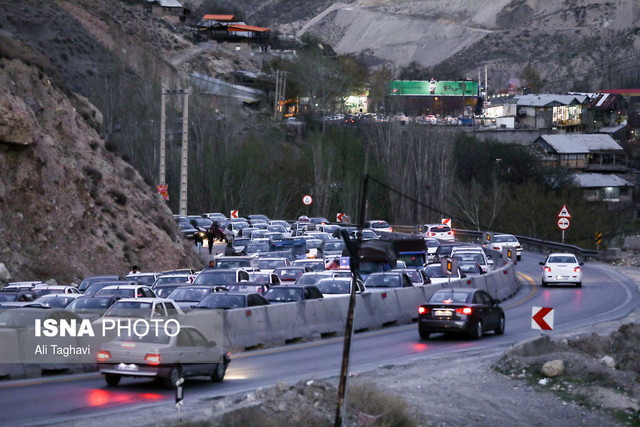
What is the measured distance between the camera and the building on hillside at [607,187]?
126 metres

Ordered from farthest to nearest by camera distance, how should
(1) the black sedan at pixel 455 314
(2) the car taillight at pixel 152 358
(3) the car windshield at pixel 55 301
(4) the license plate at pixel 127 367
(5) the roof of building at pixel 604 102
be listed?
(5) the roof of building at pixel 604 102 → (1) the black sedan at pixel 455 314 → (3) the car windshield at pixel 55 301 → (4) the license plate at pixel 127 367 → (2) the car taillight at pixel 152 358

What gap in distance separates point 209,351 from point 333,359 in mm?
5262

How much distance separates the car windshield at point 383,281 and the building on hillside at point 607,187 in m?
90.3

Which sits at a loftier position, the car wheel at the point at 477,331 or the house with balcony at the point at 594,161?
the house with balcony at the point at 594,161

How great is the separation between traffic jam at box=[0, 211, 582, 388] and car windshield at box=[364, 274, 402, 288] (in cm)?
3

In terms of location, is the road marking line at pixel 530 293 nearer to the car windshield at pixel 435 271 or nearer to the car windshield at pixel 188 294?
the car windshield at pixel 435 271

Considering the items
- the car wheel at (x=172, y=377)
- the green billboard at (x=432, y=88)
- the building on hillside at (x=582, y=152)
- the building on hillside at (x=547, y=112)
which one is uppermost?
the green billboard at (x=432, y=88)

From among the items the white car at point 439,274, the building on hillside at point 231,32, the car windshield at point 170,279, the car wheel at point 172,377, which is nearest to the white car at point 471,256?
the white car at point 439,274

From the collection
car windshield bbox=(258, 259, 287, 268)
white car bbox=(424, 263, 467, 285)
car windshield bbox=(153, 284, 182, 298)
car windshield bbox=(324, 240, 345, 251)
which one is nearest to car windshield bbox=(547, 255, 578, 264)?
white car bbox=(424, 263, 467, 285)

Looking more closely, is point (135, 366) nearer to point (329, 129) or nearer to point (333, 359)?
point (333, 359)

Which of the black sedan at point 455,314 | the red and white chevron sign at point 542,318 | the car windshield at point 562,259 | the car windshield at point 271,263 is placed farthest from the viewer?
the car windshield at point 562,259

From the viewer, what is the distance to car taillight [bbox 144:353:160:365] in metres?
18.1

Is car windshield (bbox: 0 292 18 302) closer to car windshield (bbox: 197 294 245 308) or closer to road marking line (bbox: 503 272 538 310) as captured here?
car windshield (bbox: 197 294 245 308)

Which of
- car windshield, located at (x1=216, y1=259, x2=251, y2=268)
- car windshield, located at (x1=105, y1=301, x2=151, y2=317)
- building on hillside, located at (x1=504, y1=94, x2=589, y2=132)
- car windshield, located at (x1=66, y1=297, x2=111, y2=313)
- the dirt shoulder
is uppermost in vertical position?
building on hillside, located at (x1=504, y1=94, x2=589, y2=132)
